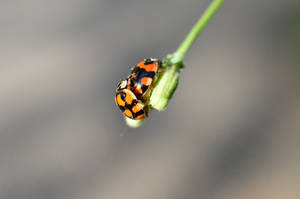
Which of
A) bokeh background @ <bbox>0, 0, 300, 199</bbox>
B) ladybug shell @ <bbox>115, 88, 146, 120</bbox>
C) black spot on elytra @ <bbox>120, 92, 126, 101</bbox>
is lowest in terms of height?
ladybug shell @ <bbox>115, 88, 146, 120</bbox>

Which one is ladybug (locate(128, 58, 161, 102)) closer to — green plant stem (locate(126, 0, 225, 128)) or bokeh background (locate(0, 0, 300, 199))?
green plant stem (locate(126, 0, 225, 128))

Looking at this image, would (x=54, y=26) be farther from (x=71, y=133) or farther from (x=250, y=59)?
(x=250, y=59)

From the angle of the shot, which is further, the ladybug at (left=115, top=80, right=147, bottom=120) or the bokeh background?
the bokeh background

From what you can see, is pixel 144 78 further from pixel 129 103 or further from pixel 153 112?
pixel 153 112

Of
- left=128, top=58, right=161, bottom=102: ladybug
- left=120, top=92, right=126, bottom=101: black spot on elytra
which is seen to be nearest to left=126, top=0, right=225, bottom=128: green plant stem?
left=128, top=58, right=161, bottom=102: ladybug

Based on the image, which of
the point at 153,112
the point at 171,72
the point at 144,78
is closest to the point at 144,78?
the point at 144,78

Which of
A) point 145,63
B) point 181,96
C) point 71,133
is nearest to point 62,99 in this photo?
point 71,133
